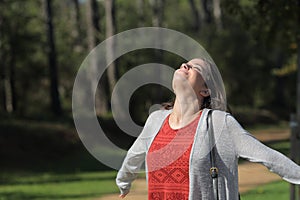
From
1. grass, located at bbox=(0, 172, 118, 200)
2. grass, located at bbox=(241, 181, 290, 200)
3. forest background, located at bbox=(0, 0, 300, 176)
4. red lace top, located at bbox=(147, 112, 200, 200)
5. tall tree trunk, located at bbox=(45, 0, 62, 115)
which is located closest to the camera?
red lace top, located at bbox=(147, 112, 200, 200)

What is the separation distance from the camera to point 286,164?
3.88 m

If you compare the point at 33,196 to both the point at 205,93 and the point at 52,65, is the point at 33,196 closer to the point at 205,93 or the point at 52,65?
the point at 205,93

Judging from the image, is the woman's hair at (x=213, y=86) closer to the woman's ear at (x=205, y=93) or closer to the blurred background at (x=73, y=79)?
the woman's ear at (x=205, y=93)

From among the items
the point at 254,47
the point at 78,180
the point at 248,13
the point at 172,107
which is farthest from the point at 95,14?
the point at 172,107

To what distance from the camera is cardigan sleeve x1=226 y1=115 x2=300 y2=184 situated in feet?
12.6

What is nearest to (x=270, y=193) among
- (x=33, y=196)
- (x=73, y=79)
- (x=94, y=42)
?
(x=33, y=196)

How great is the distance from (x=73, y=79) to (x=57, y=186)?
22.7 m

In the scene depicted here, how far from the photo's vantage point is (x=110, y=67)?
31.7m

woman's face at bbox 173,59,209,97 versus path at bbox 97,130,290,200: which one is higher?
woman's face at bbox 173,59,209,97

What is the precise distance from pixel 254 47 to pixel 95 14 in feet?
44.4

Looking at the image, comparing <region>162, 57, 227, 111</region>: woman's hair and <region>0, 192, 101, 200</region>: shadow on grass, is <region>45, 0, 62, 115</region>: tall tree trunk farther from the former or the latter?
<region>162, 57, 227, 111</region>: woman's hair

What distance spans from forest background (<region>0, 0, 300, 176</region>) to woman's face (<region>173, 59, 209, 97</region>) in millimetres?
5554

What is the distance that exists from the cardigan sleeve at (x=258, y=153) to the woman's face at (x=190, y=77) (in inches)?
9.9

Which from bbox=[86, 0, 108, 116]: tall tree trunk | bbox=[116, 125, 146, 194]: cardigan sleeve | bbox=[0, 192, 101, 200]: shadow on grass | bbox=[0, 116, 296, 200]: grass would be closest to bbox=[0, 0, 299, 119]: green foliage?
bbox=[86, 0, 108, 116]: tall tree trunk
